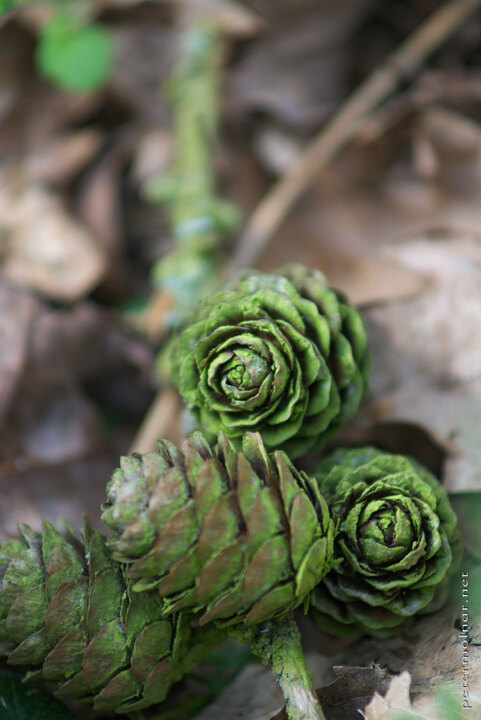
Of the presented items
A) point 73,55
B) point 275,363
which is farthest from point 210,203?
point 275,363

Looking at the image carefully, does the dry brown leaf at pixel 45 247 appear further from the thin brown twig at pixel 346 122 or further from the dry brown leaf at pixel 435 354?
the dry brown leaf at pixel 435 354

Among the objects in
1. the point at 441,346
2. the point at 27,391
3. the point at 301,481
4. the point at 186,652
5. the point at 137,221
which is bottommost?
the point at 186,652

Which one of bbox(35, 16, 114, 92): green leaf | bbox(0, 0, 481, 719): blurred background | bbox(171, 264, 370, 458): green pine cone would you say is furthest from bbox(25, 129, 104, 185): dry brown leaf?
bbox(171, 264, 370, 458): green pine cone

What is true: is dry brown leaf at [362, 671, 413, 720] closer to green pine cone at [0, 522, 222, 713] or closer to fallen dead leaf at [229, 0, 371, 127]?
green pine cone at [0, 522, 222, 713]

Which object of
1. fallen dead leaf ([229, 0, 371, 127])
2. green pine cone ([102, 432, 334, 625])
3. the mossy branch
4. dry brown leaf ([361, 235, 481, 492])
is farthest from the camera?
fallen dead leaf ([229, 0, 371, 127])

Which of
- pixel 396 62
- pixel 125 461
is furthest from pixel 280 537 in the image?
pixel 396 62

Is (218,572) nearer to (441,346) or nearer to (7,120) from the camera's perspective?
(441,346)
